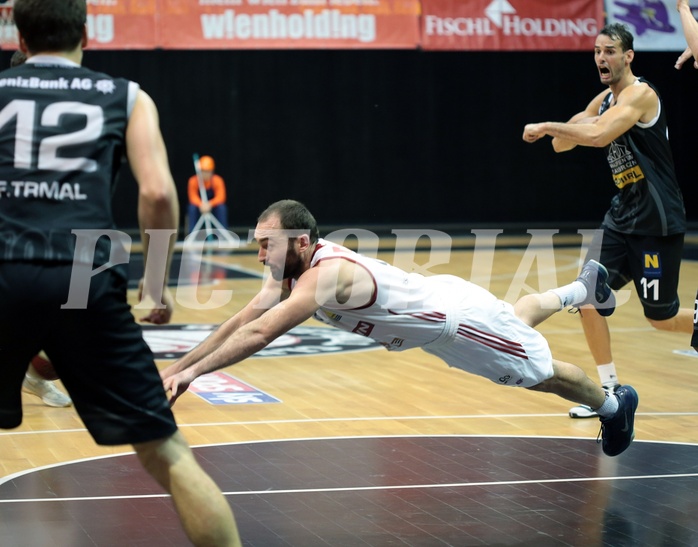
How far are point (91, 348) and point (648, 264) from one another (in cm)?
443

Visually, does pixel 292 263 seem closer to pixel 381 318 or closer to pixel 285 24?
pixel 381 318

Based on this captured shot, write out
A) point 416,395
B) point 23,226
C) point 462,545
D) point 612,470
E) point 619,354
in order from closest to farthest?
point 23,226, point 462,545, point 612,470, point 416,395, point 619,354

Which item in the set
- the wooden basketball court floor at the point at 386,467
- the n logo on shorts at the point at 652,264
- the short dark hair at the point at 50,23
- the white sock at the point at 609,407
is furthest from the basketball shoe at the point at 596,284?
the short dark hair at the point at 50,23

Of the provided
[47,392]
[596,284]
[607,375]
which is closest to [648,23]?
[607,375]

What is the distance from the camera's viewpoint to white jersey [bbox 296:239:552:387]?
4.82m

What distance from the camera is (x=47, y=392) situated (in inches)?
293

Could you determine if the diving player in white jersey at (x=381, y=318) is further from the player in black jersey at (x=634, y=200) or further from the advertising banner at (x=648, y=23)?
the advertising banner at (x=648, y=23)

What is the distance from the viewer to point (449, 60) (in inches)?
907

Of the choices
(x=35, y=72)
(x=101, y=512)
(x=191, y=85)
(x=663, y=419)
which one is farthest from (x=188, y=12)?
(x=35, y=72)

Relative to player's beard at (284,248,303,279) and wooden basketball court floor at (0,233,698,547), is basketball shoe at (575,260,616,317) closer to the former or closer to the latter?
wooden basketball court floor at (0,233,698,547)

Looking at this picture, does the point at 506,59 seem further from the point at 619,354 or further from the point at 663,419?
the point at 663,419

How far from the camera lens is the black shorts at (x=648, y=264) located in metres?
6.95

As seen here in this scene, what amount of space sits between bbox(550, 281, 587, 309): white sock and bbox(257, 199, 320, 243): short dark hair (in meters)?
2.10

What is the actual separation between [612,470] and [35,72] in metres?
3.58
